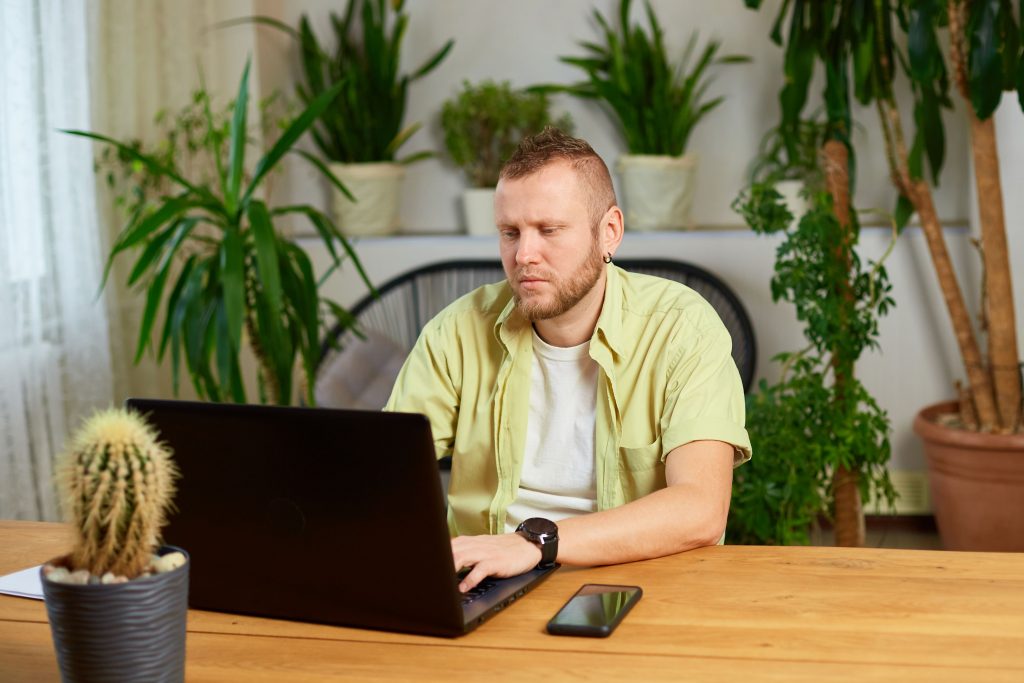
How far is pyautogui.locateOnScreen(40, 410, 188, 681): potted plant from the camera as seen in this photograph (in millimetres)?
969

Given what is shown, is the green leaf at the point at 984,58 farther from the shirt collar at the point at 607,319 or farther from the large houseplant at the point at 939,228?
the shirt collar at the point at 607,319

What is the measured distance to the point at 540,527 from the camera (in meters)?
1.49

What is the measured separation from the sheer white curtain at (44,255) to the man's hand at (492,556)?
1662mm

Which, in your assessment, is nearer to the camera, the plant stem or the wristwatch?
the wristwatch

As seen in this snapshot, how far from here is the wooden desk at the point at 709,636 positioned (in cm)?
117

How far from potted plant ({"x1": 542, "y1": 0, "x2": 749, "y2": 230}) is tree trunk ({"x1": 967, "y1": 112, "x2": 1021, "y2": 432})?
91cm

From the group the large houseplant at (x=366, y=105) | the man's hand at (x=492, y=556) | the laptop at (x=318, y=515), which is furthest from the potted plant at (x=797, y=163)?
the laptop at (x=318, y=515)

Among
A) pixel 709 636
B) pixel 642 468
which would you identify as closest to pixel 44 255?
pixel 642 468

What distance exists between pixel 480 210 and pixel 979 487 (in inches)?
69.2

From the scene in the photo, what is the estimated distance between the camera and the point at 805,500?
2811 millimetres

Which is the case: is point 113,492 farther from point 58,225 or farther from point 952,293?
point 952,293

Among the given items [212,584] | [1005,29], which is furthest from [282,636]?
[1005,29]

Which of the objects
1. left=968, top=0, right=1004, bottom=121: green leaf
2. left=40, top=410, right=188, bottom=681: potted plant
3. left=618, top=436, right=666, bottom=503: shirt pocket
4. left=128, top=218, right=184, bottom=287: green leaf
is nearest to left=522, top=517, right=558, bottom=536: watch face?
left=618, top=436, right=666, bottom=503: shirt pocket

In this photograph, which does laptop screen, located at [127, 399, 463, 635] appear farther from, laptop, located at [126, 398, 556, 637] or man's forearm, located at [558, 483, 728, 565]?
man's forearm, located at [558, 483, 728, 565]
